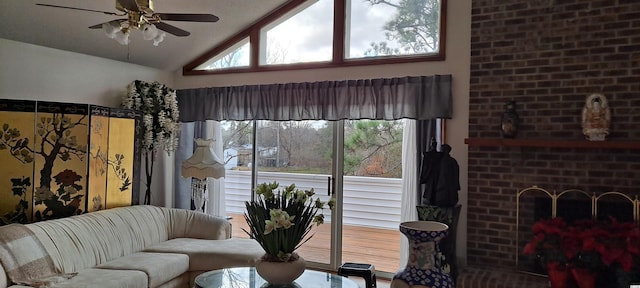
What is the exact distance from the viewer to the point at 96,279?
3355mm

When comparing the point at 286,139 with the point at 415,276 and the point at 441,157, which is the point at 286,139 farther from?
the point at 415,276

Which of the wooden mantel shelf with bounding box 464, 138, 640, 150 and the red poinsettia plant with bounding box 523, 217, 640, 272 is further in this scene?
the wooden mantel shelf with bounding box 464, 138, 640, 150

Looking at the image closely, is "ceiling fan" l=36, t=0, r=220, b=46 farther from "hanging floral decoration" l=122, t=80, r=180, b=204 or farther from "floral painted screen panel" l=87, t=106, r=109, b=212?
"hanging floral decoration" l=122, t=80, r=180, b=204

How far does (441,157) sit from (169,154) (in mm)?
3207

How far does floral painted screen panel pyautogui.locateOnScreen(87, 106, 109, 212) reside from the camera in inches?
170

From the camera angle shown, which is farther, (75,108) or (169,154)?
(169,154)

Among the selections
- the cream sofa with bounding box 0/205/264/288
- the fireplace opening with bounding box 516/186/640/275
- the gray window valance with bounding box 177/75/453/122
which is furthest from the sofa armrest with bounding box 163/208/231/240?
the fireplace opening with bounding box 516/186/640/275

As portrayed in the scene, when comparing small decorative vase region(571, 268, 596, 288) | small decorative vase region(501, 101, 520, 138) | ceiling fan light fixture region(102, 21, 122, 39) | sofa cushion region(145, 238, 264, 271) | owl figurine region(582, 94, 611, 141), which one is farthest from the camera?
sofa cushion region(145, 238, 264, 271)

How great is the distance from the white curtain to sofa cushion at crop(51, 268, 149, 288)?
8.21 feet

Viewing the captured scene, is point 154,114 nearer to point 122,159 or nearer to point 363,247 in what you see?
point 122,159

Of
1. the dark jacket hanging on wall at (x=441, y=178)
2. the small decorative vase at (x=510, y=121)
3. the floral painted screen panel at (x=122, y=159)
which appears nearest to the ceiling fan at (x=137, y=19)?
the floral painted screen panel at (x=122, y=159)

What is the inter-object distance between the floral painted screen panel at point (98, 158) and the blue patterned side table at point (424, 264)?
3147 millimetres

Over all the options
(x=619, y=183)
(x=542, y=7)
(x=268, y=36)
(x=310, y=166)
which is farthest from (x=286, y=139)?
(x=619, y=183)

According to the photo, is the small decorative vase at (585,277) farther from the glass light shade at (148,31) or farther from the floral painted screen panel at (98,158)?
the floral painted screen panel at (98,158)
